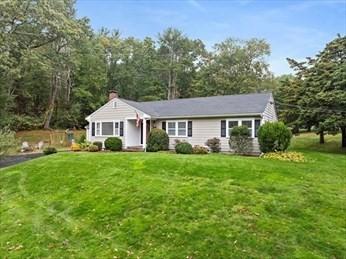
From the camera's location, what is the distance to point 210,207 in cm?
879

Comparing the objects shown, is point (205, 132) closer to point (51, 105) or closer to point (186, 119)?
point (186, 119)

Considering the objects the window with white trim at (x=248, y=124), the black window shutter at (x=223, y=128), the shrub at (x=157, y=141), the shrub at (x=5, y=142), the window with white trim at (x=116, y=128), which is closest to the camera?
the shrub at (x=5, y=142)

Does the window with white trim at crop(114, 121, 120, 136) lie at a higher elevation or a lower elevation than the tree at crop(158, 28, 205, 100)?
lower

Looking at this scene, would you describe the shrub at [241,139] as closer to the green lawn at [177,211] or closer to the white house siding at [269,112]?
the white house siding at [269,112]

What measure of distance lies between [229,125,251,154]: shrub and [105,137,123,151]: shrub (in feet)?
26.4

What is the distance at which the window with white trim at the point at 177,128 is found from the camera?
22.5 m

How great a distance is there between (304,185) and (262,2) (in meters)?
9.40

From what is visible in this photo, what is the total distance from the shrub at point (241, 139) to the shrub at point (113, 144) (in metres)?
8.04

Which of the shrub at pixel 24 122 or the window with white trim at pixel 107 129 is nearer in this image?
the window with white trim at pixel 107 129

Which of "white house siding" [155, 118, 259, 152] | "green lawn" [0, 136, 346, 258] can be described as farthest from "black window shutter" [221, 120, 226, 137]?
"green lawn" [0, 136, 346, 258]

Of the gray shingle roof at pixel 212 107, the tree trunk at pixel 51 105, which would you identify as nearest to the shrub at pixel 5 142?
the gray shingle roof at pixel 212 107

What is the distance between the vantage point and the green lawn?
6.88 meters

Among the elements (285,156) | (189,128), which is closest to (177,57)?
(189,128)

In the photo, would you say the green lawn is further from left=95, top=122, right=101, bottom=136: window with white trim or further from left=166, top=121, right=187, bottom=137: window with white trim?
left=95, top=122, right=101, bottom=136: window with white trim
